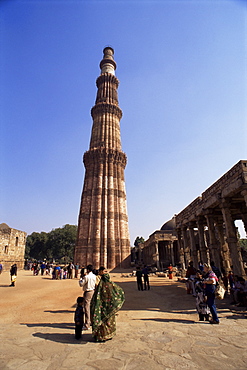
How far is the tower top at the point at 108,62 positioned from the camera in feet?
153

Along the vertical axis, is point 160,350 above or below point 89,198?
below

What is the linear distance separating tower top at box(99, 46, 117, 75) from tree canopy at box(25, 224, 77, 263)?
4291 centimetres

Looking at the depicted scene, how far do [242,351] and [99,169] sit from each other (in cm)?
3266

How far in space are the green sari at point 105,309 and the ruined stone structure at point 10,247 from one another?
1079 inches

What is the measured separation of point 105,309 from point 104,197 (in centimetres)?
2896

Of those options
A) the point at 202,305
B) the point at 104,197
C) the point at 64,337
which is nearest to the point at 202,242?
the point at 202,305

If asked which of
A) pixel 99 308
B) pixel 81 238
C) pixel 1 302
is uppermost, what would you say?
pixel 81 238

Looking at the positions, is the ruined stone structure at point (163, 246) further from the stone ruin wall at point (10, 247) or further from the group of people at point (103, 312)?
the stone ruin wall at point (10, 247)

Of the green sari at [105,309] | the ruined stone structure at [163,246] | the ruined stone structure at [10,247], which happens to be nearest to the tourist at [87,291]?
the green sari at [105,309]

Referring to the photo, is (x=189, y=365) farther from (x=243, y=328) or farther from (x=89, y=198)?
(x=89, y=198)

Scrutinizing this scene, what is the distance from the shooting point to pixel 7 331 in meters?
5.17

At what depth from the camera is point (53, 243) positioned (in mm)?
58875

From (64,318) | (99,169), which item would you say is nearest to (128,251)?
(99,169)

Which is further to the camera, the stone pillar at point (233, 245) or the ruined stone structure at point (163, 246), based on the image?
the ruined stone structure at point (163, 246)
